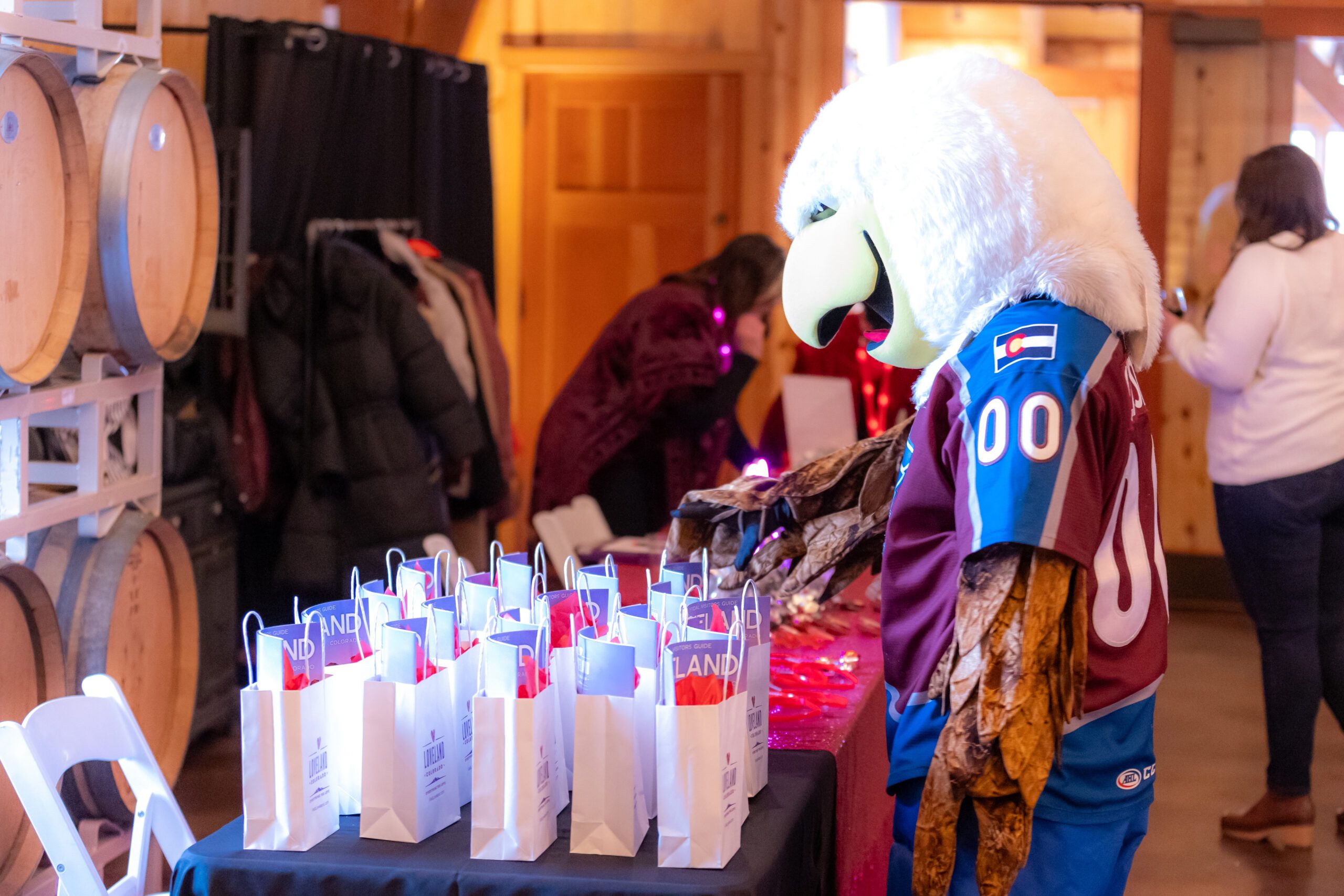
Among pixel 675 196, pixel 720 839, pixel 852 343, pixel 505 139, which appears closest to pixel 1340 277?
pixel 852 343

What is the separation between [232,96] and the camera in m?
3.65

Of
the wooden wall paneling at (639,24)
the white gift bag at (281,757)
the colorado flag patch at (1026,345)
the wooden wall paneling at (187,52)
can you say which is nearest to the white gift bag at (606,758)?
the white gift bag at (281,757)

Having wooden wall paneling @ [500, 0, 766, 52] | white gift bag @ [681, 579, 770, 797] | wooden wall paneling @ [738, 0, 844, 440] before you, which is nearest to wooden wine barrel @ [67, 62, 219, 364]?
white gift bag @ [681, 579, 770, 797]

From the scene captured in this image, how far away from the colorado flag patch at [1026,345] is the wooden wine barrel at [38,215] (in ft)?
5.30

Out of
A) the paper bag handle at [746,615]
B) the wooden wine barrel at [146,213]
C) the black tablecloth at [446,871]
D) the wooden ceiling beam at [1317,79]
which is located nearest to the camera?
the black tablecloth at [446,871]

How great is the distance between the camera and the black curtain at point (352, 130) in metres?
3.68

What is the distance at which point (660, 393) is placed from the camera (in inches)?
141

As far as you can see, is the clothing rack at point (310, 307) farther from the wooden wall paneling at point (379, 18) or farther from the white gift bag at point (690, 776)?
the white gift bag at point (690, 776)

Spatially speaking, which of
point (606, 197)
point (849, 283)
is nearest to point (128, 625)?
point (849, 283)

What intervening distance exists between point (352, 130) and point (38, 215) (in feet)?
6.54

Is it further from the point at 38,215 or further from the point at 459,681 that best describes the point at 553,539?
the point at 459,681

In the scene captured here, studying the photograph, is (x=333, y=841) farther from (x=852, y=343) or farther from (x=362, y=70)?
(x=362, y=70)

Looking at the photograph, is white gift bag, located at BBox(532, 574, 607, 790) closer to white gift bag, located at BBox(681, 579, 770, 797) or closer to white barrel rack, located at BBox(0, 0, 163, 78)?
white gift bag, located at BBox(681, 579, 770, 797)

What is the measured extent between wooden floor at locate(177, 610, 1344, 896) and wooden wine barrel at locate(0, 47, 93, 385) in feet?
4.19
